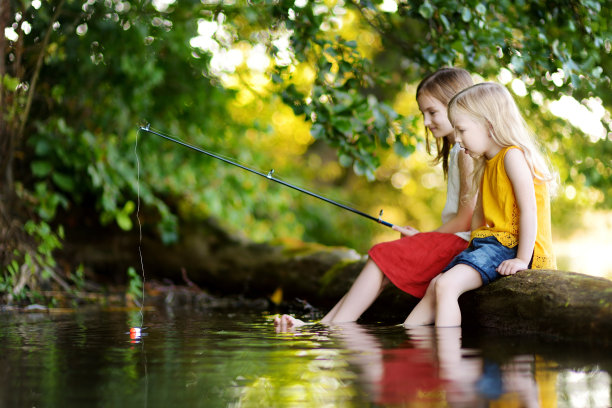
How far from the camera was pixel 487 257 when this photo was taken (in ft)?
12.1

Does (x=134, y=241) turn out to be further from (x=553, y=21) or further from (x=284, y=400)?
(x=284, y=400)

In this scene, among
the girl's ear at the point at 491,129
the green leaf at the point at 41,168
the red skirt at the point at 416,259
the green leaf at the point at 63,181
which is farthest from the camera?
the green leaf at the point at 63,181

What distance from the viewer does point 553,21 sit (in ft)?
17.0

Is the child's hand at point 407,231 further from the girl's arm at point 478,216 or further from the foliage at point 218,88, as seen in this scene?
the foliage at point 218,88

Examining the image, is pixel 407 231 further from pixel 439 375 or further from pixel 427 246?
pixel 439 375

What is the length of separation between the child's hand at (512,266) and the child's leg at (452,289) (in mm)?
128

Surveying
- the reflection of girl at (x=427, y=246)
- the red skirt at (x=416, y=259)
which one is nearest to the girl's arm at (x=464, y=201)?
the reflection of girl at (x=427, y=246)

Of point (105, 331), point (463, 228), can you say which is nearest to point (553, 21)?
point (463, 228)

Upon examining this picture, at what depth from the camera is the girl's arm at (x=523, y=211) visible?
11.7 feet

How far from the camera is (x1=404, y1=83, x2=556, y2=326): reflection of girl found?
362cm

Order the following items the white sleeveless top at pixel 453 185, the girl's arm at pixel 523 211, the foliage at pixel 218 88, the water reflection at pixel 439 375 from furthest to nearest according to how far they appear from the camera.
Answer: the foliage at pixel 218 88, the white sleeveless top at pixel 453 185, the girl's arm at pixel 523 211, the water reflection at pixel 439 375

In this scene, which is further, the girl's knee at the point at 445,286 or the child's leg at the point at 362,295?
the child's leg at the point at 362,295

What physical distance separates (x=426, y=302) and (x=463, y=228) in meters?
0.67

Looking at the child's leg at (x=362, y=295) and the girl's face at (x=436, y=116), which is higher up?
the girl's face at (x=436, y=116)
